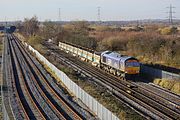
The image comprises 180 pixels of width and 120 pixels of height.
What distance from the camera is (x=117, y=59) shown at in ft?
151

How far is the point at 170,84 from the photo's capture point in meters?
39.2

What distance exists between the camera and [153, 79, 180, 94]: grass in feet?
123

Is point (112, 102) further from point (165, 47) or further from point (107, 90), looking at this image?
point (165, 47)

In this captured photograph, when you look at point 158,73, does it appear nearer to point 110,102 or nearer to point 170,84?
point 170,84

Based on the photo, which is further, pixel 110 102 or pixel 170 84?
pixel 170 84

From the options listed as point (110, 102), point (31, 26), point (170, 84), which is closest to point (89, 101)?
point (110, 102)

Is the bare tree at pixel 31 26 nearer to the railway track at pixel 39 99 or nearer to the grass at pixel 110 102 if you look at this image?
the railway track at pixel 39 99

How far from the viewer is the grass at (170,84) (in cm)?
3754

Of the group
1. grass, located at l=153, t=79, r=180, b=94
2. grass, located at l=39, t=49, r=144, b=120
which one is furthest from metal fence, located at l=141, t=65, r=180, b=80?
grass, located at l=39, t=49, r=144, b=120

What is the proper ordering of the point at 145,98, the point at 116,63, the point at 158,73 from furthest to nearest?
the point at 116,63 → the point at 158,73 → the point at 145,98

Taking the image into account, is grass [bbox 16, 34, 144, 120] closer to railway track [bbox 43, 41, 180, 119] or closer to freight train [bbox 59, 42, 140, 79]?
railway track [bbox 43, 41, 180, 119]

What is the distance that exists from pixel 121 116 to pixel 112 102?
475cm

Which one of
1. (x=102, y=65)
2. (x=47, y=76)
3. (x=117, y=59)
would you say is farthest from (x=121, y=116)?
(x=102, y=65)

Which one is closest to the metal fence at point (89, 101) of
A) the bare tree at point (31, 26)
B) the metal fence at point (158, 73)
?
the metal fence at point (158, 73)
